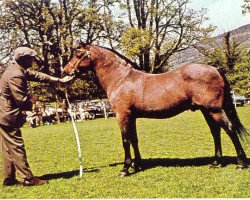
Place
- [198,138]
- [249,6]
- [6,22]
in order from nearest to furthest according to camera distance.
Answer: [198,138] < [249,6] < [6,22]

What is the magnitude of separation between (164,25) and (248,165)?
32.7 meters

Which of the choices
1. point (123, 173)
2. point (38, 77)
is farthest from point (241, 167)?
point (38, 77)

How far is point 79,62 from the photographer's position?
759cm

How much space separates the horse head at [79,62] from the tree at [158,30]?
87.5 ft

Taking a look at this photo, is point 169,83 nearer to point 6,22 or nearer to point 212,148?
point 212,148

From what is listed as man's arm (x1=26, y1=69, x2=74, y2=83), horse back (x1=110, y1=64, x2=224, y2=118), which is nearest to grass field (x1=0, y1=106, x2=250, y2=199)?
horse back (x1=110, y1=64, x2=224, y2=118)

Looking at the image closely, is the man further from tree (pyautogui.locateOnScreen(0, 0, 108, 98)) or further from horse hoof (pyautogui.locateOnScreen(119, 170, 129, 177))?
tree (pyautogui.locateOnScreen(0, 0, 108, 98))

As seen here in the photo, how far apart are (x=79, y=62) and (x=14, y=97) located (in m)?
1.76

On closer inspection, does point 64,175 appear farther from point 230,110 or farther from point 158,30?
point 158,30

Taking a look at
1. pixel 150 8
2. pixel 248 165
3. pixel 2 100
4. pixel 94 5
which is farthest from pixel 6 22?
pixel 248 165

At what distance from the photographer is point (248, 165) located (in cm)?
652

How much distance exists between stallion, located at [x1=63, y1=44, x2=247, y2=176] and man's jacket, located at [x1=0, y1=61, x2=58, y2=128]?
1.28 m

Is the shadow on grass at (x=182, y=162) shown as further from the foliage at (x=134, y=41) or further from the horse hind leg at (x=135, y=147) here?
the foliage at (x=134, y=41)

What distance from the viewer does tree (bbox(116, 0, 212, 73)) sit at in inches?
1375
